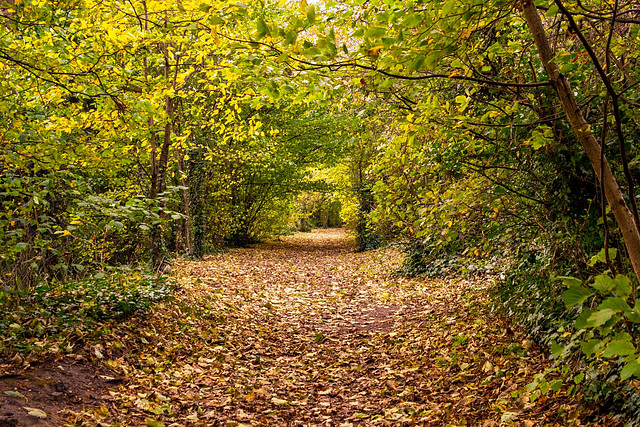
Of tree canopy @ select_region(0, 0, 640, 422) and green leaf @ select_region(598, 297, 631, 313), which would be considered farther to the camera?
tree canopy @ select_region(0, 0, 640, 422)

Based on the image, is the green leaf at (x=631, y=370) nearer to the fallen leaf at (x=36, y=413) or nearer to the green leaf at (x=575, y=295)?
the green leaf at (x=575, y=295)

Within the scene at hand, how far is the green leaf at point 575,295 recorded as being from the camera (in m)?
1.69

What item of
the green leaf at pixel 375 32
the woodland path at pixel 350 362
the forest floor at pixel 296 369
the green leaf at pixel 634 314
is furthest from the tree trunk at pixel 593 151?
the woodland path at pixel 350 362

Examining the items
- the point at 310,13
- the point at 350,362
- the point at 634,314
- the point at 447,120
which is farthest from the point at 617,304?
the point at 350,362

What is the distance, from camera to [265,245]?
66.2 feet

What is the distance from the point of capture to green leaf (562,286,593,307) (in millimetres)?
1691

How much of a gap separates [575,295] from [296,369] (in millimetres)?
4388

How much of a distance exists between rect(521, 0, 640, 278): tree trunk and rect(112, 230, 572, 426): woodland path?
1.99 metres

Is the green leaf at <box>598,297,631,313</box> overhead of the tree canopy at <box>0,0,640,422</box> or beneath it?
beneath

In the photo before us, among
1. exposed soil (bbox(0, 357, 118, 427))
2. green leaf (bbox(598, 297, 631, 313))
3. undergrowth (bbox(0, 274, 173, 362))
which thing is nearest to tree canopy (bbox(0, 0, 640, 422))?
green leaf (bbox(598, 297, 631, 313))

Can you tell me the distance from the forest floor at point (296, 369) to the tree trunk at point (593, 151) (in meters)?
1.80

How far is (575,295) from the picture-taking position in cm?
172

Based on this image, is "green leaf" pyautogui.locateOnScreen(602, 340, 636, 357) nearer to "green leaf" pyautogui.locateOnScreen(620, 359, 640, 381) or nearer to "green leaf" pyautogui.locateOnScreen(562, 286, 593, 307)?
"green leaf" pyautogui.locateOnScreen(620, 359, 640, 381)

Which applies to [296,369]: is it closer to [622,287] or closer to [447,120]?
[447,120]
